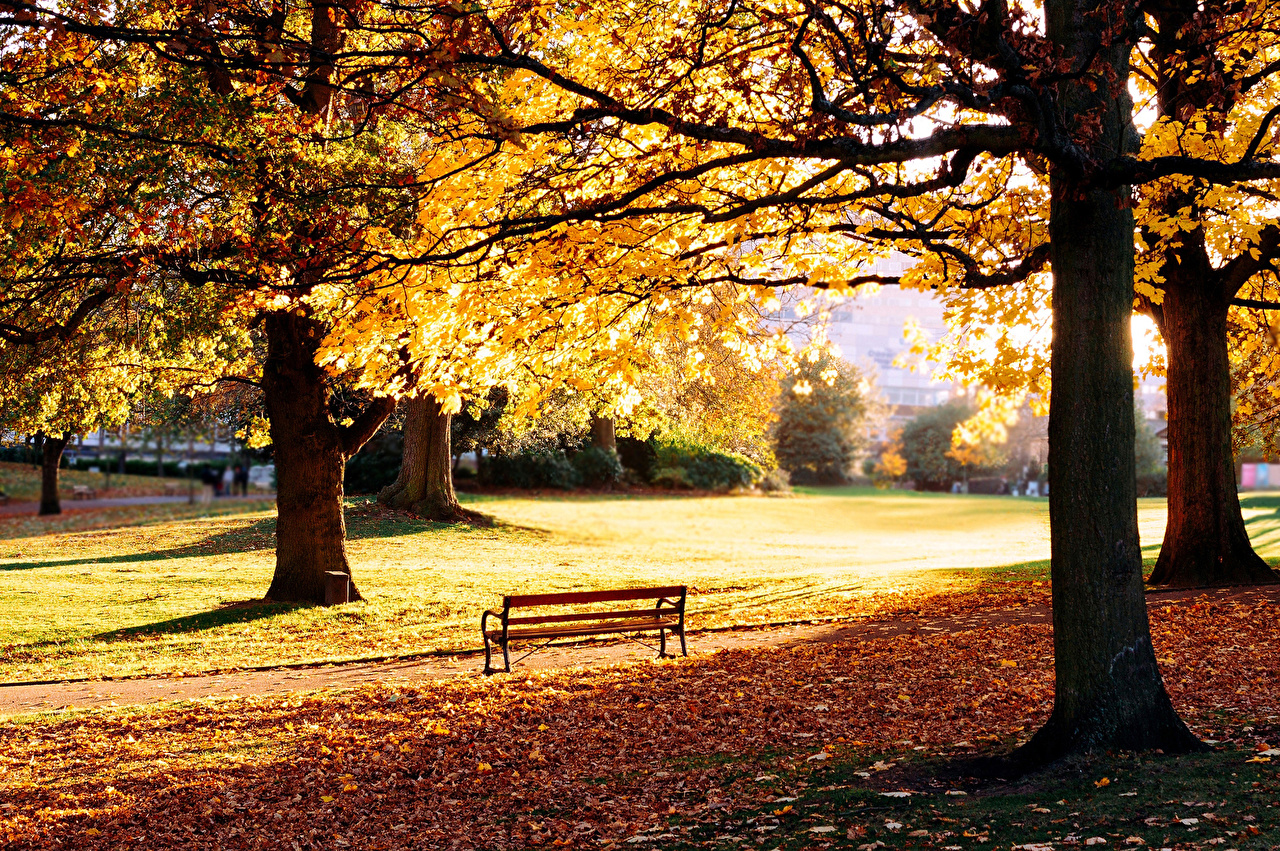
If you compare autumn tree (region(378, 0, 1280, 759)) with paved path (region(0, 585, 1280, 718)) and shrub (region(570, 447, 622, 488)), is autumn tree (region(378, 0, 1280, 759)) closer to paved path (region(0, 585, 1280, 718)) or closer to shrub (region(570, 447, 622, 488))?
paved path (region(0, 585, 1280, 718))

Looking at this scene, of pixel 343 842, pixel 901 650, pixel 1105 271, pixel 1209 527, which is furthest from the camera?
pixel 1209 527

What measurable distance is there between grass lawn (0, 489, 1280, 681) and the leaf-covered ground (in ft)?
11.7

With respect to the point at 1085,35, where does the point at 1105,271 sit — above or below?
below

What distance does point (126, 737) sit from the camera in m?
8.10

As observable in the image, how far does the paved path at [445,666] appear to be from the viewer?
32.2 ft

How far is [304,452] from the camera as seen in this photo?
1410cm

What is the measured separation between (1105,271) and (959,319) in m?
5.52

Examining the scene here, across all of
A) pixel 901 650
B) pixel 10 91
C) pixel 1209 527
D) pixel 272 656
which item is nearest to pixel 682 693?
pixel 901 650

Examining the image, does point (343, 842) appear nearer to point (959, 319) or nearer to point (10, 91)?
point (10, 91)

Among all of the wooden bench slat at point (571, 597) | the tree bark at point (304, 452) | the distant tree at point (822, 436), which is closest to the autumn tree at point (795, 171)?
the wooden bench slat at point (571, 597)

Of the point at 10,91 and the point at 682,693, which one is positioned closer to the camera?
the point at 10,91

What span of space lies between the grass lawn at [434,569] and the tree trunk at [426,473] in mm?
910

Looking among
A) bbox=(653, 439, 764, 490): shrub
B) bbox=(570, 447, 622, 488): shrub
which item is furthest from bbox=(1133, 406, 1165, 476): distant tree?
bbox=(570, 447, 622, 488): shrub

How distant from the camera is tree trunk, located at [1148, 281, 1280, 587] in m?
13.2
